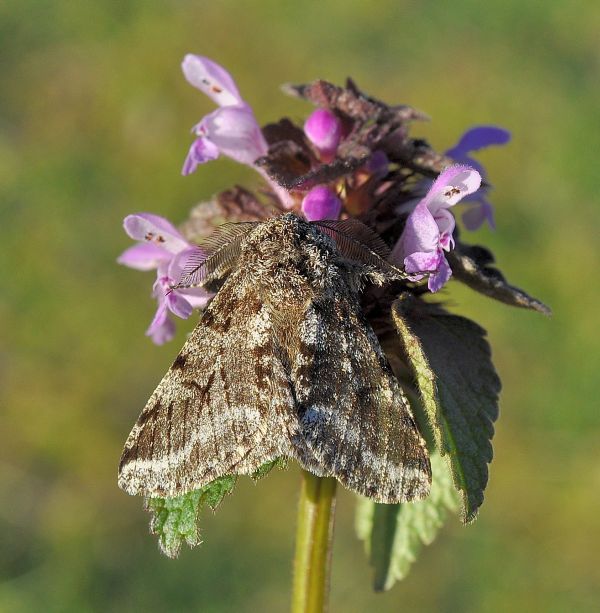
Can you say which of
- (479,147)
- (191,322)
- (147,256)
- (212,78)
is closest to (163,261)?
(147,256)

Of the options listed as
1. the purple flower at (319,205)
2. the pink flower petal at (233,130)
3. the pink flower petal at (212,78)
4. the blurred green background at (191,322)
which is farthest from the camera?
the blurred green background at (191,322)

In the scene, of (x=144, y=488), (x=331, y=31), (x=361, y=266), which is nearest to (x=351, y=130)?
(x=361, y=266)

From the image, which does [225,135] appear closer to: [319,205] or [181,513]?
[319,205]

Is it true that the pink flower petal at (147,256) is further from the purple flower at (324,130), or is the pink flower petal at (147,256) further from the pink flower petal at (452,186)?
the pink flower petal at (452,186)

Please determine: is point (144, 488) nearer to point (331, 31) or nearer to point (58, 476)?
point (58, 476)

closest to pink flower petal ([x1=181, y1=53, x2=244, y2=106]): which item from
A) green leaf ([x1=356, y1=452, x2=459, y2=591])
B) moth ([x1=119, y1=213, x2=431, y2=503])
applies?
moth ([x1=119, y1=213, x2=431, y2=503])

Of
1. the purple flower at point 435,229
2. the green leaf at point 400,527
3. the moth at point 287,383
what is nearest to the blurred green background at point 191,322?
the green leaf at point 400,527

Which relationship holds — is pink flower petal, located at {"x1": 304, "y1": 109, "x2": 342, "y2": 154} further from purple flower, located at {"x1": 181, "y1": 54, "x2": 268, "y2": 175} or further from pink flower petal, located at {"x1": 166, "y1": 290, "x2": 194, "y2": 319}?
pink flower petal, located at {"x1": 166, "y1": 290, "x2": 194, "y2": 319}
